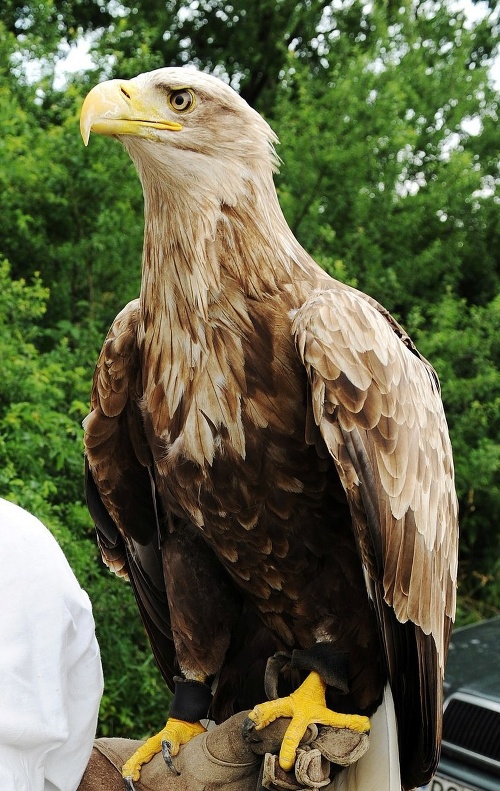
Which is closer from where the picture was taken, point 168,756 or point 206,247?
point 206,247

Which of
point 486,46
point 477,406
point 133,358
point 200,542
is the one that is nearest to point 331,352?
point 133,358

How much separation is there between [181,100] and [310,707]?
5.04 ft

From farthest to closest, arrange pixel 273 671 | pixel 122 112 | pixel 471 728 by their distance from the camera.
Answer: pixel 471 728, pixel 273 671, pixel 122 112

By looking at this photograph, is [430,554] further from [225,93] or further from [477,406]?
[477,406]

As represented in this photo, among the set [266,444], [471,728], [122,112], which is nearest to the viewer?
[122,112]

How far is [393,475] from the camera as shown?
77.6 inches

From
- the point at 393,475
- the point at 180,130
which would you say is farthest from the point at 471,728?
the point at 180,130

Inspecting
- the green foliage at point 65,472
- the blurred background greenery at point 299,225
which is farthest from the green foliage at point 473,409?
the green foliage at point 65,472

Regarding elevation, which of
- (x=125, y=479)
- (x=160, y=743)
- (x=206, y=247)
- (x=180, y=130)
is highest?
(x=180, y=130)

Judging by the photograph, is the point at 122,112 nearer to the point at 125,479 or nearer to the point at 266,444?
the point at 266,444

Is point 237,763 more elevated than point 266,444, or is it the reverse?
point 266,444

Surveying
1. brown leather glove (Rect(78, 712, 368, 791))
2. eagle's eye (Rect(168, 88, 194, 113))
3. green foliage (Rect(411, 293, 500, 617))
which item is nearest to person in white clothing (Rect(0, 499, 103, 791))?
brown leather glove (Rect(78, 712, 368, 791))

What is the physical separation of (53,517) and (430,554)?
2.39 meters

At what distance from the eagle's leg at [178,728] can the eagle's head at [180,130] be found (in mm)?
1368
